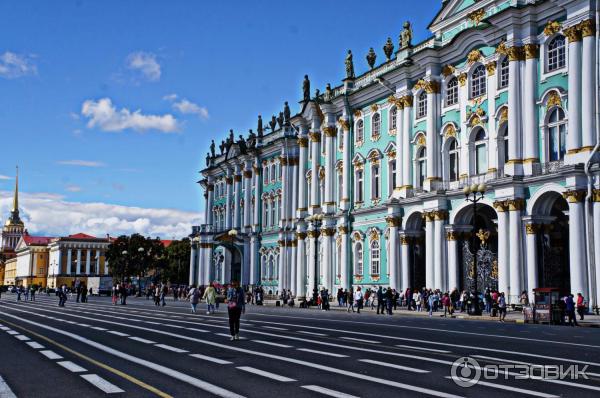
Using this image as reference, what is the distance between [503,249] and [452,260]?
4932 mm

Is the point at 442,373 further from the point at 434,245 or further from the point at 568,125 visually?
the point at 434,245

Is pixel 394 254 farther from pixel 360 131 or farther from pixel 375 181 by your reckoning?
pixel 360 131

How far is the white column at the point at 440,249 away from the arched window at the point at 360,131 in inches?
527

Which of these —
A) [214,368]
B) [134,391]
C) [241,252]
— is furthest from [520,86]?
[241,252]

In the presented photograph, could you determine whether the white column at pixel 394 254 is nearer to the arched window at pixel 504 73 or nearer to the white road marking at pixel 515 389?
the arched window at pixel 504 73

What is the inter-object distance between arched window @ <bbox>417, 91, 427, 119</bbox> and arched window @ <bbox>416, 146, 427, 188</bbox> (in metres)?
2.44

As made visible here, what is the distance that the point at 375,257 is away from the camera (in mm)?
54344

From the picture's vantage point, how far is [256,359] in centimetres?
1633

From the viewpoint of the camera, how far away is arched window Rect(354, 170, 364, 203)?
5694 centimetres

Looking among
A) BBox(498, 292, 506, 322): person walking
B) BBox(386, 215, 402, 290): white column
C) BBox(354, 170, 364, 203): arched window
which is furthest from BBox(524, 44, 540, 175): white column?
BBox(354, 170, 364, 203): arched window

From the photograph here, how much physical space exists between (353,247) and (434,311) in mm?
14625

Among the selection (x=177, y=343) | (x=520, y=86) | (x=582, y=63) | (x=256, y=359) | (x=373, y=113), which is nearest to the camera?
(x=256, y=359)

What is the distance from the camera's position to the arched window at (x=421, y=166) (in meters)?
49.2

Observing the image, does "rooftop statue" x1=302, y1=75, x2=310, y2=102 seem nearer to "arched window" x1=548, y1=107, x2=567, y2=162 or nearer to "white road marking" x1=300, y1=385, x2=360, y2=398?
"arched window" x1=548, y1=107, x2=567, y2=162
